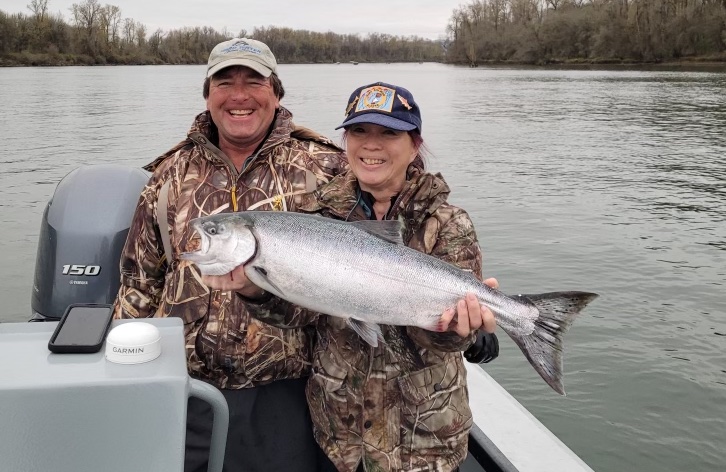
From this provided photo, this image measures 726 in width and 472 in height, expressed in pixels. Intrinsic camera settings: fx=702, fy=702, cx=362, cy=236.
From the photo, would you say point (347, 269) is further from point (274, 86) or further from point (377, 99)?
point (274, 86)

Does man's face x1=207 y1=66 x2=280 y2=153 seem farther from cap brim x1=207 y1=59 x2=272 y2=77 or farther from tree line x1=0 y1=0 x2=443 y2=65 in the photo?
tree line x1=0 y1=0 x2=443 y2=65

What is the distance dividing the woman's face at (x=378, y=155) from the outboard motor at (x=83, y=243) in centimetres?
193

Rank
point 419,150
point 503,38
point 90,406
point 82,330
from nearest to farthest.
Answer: point 90,406 → point 82,330 → point 419,150 → point 503,38

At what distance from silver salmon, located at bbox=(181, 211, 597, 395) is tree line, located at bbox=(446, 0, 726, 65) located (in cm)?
8047

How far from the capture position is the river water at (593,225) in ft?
23.2

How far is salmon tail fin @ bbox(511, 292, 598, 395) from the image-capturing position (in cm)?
285

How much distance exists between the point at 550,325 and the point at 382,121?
1076 millimetres

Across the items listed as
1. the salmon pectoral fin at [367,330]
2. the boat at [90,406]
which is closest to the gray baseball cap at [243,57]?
the salmon pectoral fin at [367,330]

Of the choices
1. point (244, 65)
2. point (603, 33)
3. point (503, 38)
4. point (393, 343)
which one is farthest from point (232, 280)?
point (503, 38)

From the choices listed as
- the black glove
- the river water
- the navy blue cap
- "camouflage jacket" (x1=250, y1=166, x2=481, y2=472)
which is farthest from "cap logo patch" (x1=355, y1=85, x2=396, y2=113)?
the river water

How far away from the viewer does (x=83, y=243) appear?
416cm

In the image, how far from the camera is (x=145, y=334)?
196cm

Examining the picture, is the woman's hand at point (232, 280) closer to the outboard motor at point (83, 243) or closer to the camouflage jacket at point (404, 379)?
the camouflage jacket at point (404, 379)

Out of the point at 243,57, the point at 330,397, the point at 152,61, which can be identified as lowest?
the point at 330,397
